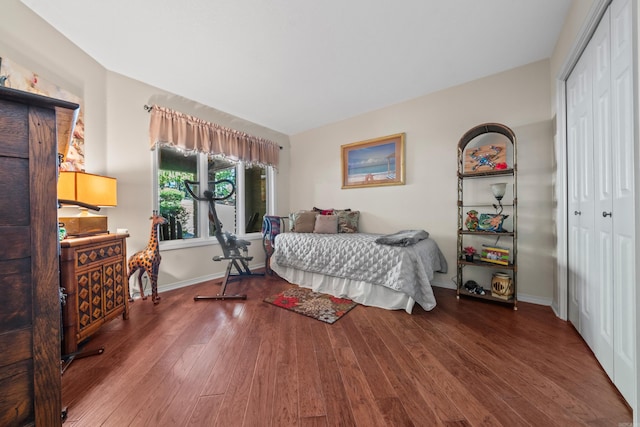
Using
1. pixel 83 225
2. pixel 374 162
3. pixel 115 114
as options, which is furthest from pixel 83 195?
pixel 374 162

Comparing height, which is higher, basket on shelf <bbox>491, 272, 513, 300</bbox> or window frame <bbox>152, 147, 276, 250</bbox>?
window frame <bbox>152, 147, 276, 250</bbox>

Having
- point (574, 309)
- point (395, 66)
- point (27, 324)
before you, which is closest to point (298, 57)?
point (395, 66)

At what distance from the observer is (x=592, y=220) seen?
1576 millimetres

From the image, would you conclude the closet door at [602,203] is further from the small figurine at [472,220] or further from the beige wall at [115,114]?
the beige wall at [115,114]

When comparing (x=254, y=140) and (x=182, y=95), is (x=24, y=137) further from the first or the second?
(x=254, y=140)

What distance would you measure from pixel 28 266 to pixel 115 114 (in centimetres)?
271

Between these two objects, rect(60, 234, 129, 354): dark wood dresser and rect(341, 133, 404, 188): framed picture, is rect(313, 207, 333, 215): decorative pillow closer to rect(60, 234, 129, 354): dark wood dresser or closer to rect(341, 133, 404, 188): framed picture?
rect(341, 133, 404, 188): framed picture

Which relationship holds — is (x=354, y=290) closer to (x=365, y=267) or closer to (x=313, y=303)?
(x=365, y=267)

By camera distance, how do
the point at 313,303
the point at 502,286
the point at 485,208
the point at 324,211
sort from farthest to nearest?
the point at 324,211 → the point at 485,208 → the point at 313,303 → the point at 502,286

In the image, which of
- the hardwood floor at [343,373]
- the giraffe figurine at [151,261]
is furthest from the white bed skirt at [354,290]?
the giraffe figurine at [151,261]

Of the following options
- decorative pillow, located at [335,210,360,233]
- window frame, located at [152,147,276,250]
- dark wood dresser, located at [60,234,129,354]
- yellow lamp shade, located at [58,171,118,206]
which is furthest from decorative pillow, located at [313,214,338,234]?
yellow lamp shade, located at [58,171,118,206]

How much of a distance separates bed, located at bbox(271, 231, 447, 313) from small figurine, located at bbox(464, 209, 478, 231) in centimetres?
44

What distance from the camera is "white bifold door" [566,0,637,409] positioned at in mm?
1181

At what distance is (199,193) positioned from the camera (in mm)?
3248
